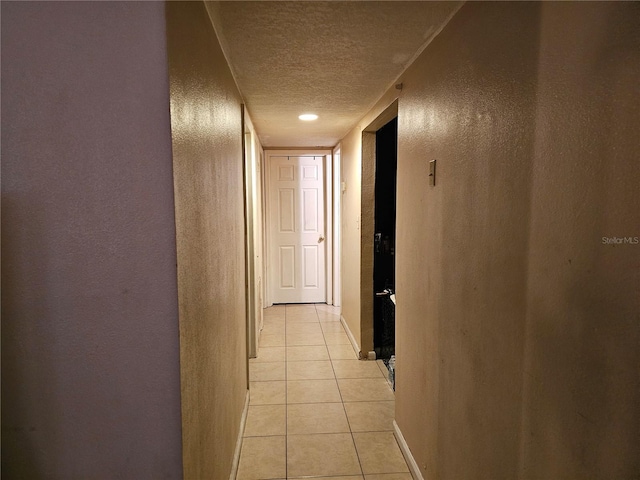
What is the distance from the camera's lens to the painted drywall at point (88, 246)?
964mm

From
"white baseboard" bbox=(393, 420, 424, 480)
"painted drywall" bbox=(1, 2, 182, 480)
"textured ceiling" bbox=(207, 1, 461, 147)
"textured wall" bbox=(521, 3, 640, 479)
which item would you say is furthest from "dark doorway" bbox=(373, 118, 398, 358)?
"painted drywall" bbox=(1, 2, 182, 480)

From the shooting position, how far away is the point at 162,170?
988mm

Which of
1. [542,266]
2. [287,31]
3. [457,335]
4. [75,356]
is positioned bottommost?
[457,335]

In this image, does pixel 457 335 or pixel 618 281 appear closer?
pixel 618 281

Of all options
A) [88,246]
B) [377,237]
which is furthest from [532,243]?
[377,237]

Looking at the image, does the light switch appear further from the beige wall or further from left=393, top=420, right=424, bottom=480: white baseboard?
left=393, top=420, right=424, bottom=480: white baseboard

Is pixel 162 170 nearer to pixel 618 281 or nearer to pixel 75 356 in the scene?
pixel 75 356

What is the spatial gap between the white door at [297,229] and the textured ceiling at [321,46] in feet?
7.84

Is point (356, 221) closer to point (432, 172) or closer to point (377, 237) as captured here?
point (377, 237)

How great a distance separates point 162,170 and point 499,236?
96 centimetres

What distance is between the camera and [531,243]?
3.49 ft

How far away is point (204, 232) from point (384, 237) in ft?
7.99

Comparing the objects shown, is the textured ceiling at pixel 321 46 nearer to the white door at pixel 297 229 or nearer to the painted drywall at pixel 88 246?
the painted drywall at pixel 88 246

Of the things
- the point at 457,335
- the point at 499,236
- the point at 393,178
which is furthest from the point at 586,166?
the point at 393,178
